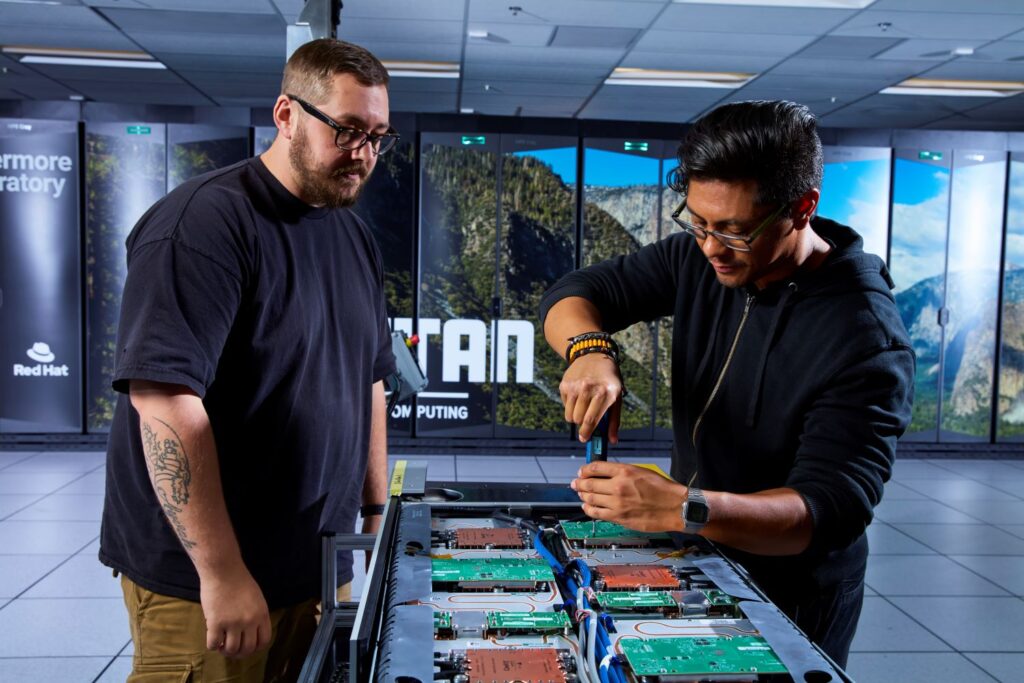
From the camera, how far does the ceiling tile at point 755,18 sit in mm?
5418

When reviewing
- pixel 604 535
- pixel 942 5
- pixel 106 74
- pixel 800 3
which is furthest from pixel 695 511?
pixel 106 74

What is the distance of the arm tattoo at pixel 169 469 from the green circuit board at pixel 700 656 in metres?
0.76

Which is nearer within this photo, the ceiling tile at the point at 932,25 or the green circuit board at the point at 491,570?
the green circuit board at the point at 491,570

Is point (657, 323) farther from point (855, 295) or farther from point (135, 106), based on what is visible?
point (855, 295)

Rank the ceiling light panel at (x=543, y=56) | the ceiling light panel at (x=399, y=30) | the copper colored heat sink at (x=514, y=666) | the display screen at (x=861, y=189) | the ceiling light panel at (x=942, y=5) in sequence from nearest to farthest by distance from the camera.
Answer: the copper colored heat sink at (x=514, y=666), the ceiling light panel at (x=942, y=5), the ceiling light panel at (x=399, y=30), the display screen at (x=861, y=189), the ceiling light panel at (x=543, y=56)

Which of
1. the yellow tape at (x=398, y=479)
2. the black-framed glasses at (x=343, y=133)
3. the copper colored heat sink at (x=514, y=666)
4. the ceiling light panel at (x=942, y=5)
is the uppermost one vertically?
the ceiling light panel at (x=942, y=5)

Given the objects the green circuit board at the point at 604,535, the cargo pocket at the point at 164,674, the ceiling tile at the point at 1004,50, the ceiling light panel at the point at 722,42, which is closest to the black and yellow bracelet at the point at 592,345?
the green circuit board at the point at 604,535

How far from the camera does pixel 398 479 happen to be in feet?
5.10

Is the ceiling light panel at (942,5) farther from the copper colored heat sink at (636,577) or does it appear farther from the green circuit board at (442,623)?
the green circuit board at (442,623)

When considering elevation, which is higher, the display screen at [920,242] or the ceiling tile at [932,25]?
the ceiling tile at [932,25]

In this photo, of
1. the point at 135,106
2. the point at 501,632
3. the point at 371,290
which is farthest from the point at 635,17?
the point at 501,632

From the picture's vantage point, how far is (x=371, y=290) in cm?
183

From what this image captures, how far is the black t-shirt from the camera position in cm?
136

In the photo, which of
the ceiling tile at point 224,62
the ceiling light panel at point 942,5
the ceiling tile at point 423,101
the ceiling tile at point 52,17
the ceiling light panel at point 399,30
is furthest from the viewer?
the ceiling tile at point 423,101
